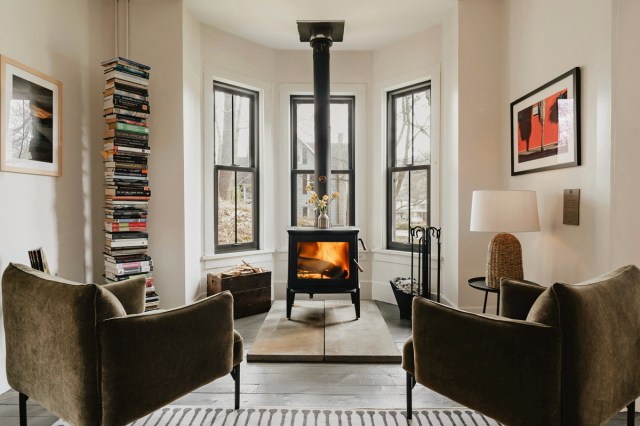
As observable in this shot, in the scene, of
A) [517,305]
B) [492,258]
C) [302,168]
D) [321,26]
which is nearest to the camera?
[517,305]

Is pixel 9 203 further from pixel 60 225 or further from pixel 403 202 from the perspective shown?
pixel 403 202

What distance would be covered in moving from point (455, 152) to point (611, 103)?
154 centimetres

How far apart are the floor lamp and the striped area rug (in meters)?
1.01

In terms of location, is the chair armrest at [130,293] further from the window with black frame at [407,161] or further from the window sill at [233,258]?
the window with black frame at [407,161]

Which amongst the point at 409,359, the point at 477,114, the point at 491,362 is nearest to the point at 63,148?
the point at 409,359

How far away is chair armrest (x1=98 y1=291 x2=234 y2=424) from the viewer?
154cm

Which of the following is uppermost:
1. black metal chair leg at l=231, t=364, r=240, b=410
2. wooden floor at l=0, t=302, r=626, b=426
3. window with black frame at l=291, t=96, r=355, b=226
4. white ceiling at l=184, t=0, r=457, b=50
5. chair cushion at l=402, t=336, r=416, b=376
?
white ceiling at l=184, t=0, r=457, b=50

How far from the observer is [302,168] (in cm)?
468

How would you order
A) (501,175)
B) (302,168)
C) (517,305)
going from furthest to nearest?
(302,168) < (501,175) < (517,305)

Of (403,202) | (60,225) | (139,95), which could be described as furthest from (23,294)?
(403,202)

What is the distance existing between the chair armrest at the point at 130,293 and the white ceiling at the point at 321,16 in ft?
8.85

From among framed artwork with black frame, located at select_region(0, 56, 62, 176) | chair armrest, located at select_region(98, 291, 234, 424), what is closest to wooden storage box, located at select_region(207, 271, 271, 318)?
framed artwork with black frame, located at select_region(0, 56, 62, 176)

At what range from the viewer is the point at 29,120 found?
2.61 m

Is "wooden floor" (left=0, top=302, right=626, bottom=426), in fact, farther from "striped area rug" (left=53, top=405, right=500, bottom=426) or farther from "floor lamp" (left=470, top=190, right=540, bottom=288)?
"floor lamp" (left=470, top=190, right=540, bottom=288)
